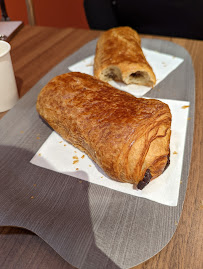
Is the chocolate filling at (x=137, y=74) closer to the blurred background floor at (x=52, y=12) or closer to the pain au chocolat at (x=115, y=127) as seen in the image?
the pain au chocolat at (x=115, y=127)

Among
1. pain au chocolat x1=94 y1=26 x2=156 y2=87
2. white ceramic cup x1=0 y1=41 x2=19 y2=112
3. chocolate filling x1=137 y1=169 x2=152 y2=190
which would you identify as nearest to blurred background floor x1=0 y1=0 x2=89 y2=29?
pain au chocolat x1=94 y1=26 x2=156 y2=87

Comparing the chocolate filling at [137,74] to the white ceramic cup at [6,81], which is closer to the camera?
the white ceramic cup at [6,81]

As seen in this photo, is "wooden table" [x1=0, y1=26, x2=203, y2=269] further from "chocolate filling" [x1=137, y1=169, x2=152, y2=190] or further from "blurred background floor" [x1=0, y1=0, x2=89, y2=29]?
"blurred background floor" [x1=0, y1=0, x2=89, y2=29]

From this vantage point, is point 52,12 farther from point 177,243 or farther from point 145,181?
point 177,243

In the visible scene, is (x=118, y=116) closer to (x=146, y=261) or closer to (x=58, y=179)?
(x=58, y=179)

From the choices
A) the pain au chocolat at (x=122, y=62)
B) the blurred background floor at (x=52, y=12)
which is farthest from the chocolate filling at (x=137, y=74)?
the blurred background floor at (x=52, y=12)
